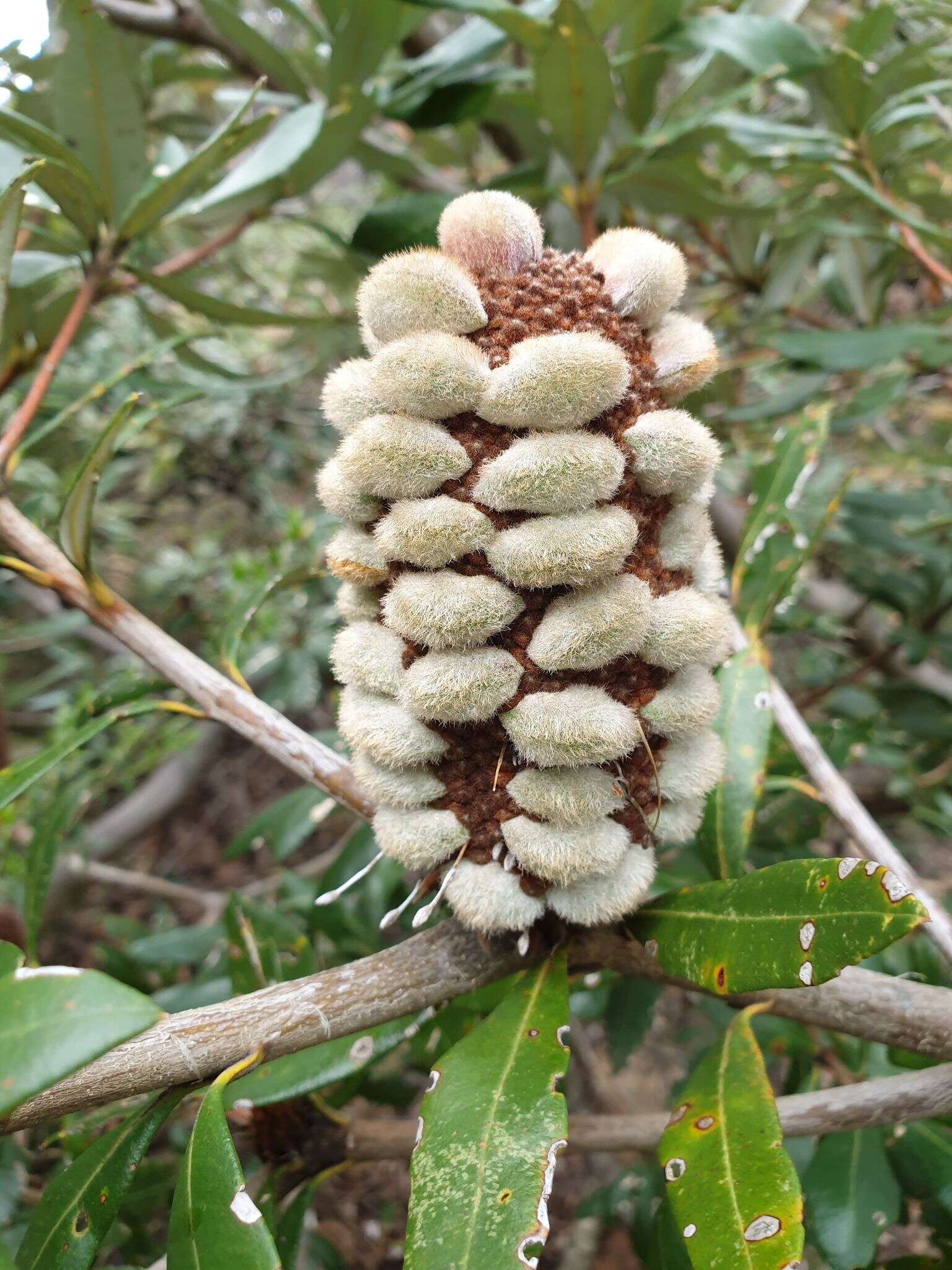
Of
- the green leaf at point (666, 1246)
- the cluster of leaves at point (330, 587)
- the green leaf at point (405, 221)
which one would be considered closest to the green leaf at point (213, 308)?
the cluster of leaves at point (330, 587)

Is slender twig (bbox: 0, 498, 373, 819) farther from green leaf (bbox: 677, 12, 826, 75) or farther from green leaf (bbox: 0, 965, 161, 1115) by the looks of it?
green leaf (bbox: 677, 12, 826, 75)

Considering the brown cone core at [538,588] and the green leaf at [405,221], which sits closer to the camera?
the brown cone core at [538,588]

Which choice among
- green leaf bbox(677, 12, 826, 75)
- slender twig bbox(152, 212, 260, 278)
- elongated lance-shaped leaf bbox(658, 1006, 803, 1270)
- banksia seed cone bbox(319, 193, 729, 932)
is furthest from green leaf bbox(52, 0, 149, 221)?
elongated lance-shaped leaf bbox(658, 1006, 803, 1270)

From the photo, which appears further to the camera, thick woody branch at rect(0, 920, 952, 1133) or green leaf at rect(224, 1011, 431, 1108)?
green leaf at rect(224, 1011, 431, 1108)

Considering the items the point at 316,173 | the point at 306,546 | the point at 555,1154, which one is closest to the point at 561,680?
the point at 555,1154

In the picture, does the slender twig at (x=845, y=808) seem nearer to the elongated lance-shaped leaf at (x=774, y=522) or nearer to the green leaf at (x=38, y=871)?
the elongated lance-shaped leaf at (x=774, y=522)

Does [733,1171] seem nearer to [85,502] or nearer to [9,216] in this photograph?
[85,502]

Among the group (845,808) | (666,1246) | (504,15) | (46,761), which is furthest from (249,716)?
(504,15)

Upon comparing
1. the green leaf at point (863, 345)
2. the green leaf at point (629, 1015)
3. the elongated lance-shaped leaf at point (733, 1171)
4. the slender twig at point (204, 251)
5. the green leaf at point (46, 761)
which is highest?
the slender twig at point (204, 251)
